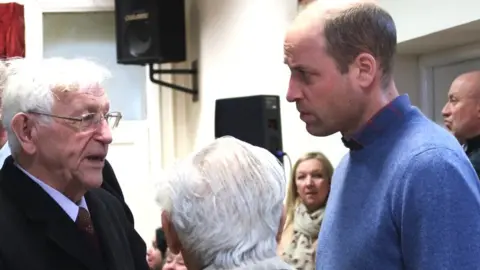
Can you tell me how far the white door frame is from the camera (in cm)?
312

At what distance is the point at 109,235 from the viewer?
1604 mm

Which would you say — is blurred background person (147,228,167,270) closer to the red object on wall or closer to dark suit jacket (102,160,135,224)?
dark suit jacket (102,160,135,224)

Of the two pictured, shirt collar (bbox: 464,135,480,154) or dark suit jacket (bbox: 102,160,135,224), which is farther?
shirt collar (bbox: 464,135,480,154)

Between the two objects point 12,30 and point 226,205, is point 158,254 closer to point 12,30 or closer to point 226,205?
point 226,205

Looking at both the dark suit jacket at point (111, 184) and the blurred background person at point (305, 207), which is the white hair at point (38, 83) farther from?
the blurred background person at point (305, 207)

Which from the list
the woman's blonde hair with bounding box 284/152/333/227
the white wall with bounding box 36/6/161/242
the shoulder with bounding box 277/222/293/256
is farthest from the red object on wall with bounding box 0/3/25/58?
the shoulder with bounding box 277/222/293/256

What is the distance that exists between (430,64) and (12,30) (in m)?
3.19

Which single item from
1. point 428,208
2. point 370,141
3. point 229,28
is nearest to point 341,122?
point 370,141

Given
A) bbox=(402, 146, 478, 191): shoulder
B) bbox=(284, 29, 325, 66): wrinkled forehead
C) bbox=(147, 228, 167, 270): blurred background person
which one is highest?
bbox=(284, 29, 325, 66): wrinkled forehead

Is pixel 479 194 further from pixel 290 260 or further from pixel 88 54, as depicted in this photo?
pixel 88 54

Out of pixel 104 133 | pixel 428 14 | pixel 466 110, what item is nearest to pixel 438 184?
pixel 104 133

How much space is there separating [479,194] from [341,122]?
249 millimetres

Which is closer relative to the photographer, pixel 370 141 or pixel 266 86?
pixel 370 141

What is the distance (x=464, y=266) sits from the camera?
1.02m
